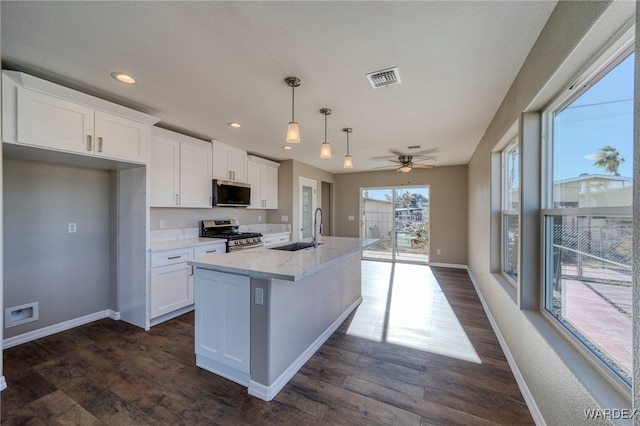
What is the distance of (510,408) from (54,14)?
12.3 ft

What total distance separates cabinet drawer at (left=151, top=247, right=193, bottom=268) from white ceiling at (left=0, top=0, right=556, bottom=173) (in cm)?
161

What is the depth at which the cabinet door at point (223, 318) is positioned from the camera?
1.94 metres

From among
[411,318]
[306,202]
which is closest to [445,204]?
[306,202]

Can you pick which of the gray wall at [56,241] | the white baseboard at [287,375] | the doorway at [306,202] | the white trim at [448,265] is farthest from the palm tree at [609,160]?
the white trim at [448,265]

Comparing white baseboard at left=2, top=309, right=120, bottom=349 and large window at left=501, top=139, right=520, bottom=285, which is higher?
large window at left=501, top=139, right=520, bottom=285

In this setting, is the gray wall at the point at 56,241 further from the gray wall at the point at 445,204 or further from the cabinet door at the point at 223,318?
the gray wall at the point at 445,204

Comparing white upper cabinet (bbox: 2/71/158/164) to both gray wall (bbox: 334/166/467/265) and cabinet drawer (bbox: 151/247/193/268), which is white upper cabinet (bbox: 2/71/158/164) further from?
gray wall (bbox: 334/166/467/265)

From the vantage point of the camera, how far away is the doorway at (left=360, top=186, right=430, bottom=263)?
6.52 metres

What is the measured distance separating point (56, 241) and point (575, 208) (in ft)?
14.7

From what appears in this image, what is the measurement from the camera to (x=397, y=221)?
6742mm

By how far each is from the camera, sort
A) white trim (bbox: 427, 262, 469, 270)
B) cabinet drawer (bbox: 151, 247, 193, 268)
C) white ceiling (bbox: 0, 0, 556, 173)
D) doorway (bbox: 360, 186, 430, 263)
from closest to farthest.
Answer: white ceiling (bbox: 0, 0, 556, 173) < cabinet drawer (bbox: 151, 247, 193, 268) < white trim (bbox: 427, 262, 469, 270) < doorway (bbox: 360, 186, 430, 263)

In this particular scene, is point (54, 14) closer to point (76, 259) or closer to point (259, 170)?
point (76, 259)

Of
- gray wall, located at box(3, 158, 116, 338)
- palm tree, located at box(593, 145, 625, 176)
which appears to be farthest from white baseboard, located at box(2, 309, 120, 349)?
palm tree, located at box(593, 145, 625, 176)

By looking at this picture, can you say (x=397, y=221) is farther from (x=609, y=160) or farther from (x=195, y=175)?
(x=609, y=160)
